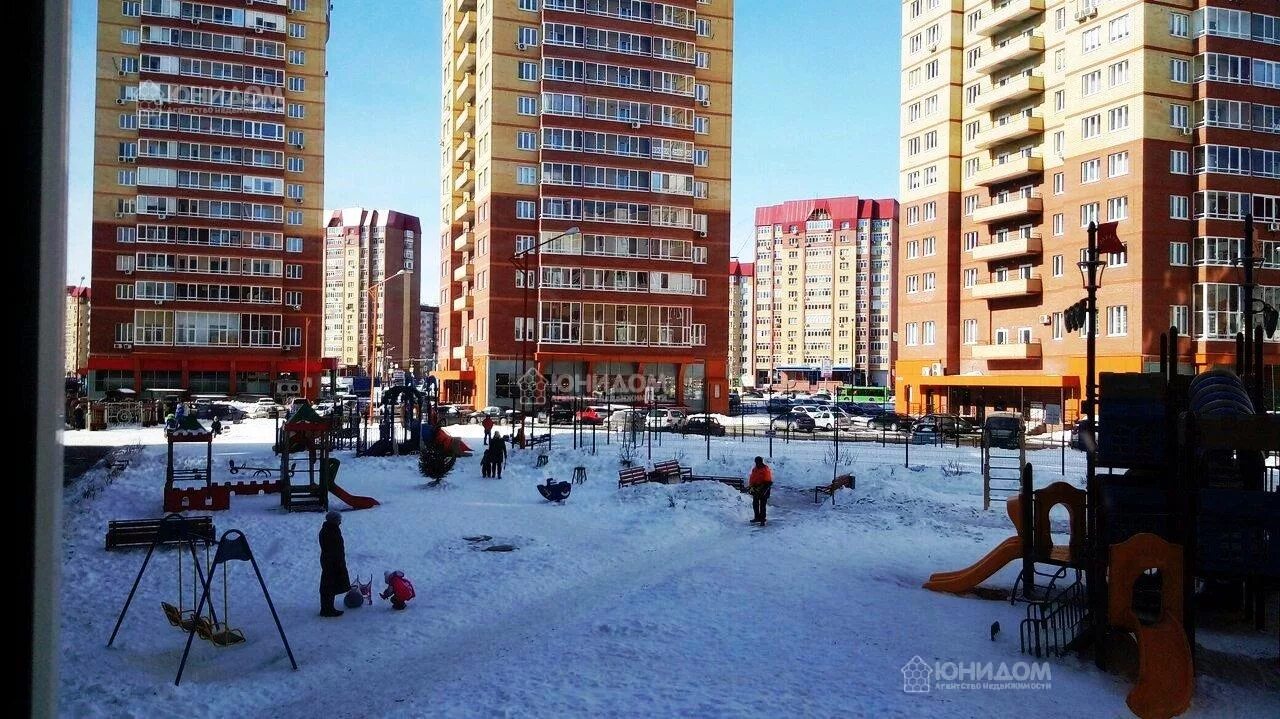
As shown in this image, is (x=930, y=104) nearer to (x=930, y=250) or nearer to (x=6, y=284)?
(x=930, y=250)

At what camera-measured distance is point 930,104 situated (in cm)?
6344

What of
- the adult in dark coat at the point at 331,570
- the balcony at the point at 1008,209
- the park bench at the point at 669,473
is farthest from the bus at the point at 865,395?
the adult in dark coat at the point at 331,570

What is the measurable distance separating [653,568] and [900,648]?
559 centimetres

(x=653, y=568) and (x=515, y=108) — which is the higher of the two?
(x=515, y=108)

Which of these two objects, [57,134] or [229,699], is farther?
[229,699]

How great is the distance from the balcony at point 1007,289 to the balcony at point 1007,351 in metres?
3.42

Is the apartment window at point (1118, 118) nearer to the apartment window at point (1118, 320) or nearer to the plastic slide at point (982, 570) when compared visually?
the apartment window at point (1118, 320)

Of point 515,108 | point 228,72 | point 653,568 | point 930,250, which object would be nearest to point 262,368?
point 228,72

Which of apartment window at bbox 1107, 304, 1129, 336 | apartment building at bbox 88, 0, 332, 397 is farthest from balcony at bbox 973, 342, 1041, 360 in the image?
apartment building at bbox 88, 0, 332, 397

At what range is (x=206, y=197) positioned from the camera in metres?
71.8

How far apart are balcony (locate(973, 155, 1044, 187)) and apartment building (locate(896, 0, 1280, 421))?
0.13 m

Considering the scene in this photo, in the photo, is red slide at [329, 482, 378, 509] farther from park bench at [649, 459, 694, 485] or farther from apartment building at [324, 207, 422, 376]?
apartment building at [324, 207, 422, 376]

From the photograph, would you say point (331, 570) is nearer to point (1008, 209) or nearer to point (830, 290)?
point (1008, 209)

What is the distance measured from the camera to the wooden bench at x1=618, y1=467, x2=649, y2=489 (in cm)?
2486
